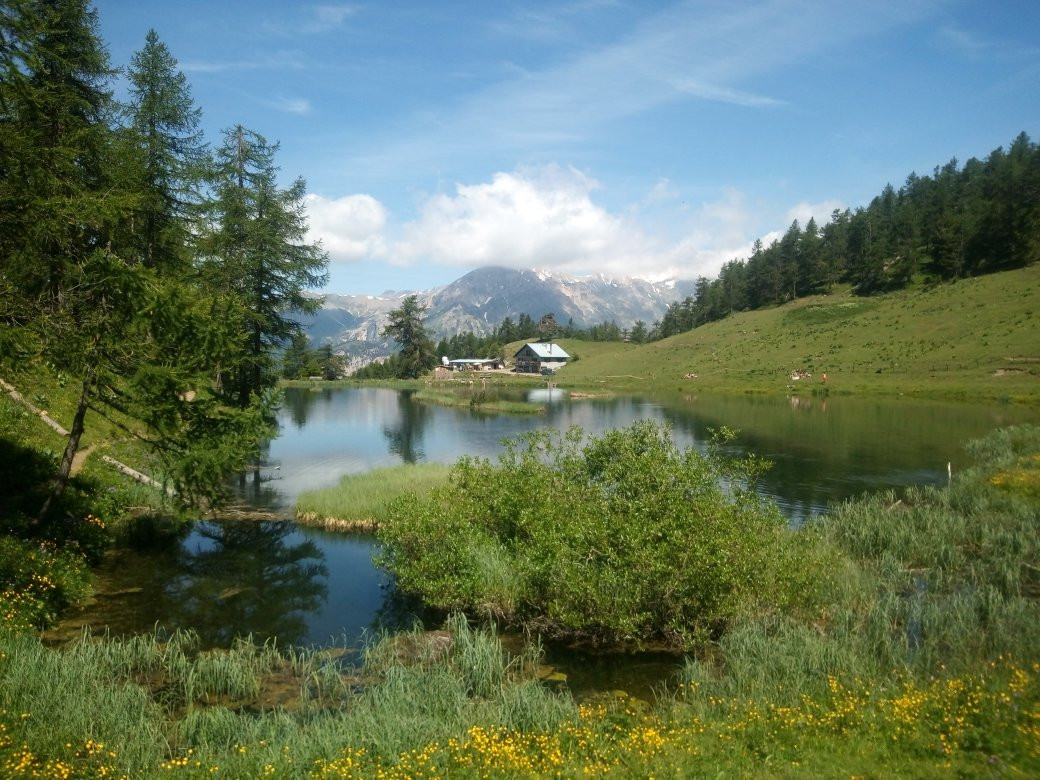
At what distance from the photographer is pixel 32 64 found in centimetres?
1261

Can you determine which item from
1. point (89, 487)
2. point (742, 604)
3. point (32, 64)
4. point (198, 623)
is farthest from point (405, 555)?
point (32, 64)

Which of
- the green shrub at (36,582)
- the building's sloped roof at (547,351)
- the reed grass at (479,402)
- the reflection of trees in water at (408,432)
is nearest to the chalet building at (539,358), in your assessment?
the building's sloped roof at (547,351)

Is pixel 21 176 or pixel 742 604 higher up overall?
pixel 21 176

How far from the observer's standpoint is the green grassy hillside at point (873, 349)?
255 feet

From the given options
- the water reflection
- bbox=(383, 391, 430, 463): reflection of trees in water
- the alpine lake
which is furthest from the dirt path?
bbox=(383, 391, 430, 463): reflection of trees in water

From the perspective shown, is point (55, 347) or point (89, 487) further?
point (89, 487)

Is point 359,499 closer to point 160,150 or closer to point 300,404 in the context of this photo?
point 160,150

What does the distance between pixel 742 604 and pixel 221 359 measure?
14.6 meters

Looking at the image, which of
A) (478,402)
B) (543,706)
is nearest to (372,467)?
(543,706)

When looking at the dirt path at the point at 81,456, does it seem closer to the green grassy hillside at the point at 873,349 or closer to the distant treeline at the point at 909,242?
the green grassy hillside at the point at 873,349

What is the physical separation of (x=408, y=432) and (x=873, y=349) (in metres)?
77.5

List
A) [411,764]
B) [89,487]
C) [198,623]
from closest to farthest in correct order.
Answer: [411,764] → [198,623] → [89,487]

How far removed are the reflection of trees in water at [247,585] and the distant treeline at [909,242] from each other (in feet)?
420

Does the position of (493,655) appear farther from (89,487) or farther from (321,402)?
(321,402)
